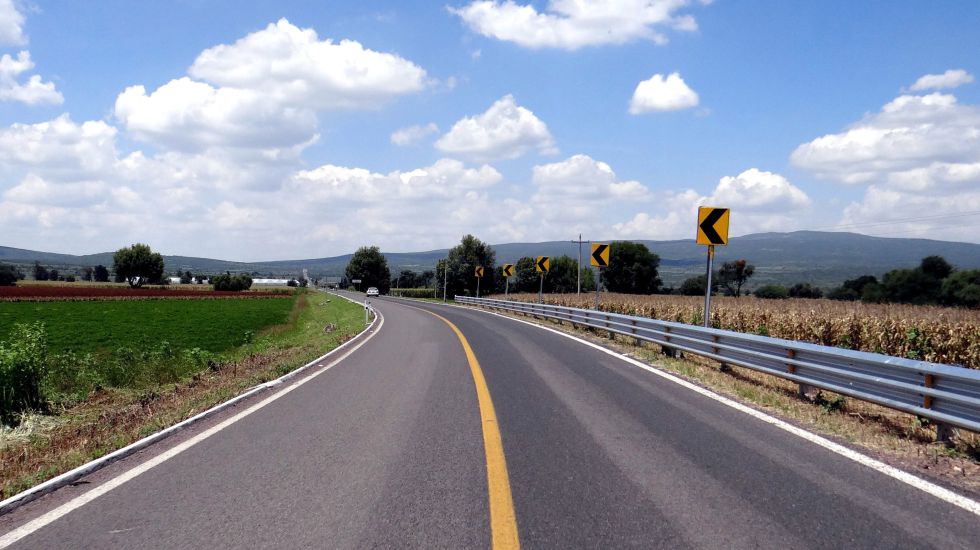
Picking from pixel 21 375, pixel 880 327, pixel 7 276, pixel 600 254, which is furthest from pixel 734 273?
pixel 7 276

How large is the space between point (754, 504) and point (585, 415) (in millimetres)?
3145

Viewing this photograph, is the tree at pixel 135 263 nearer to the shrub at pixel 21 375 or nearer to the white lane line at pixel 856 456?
the shrub at pixel 21 375

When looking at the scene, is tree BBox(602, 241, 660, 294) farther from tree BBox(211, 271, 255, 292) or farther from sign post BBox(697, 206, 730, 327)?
sign post BBox(697, 206, 730, 327)

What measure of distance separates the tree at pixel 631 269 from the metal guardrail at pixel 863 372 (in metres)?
106

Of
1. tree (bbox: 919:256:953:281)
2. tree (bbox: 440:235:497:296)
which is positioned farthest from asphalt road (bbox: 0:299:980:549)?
tree (bbox: 440:235:497:296)

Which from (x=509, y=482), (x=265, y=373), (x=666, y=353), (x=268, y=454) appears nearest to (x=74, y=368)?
(x=265, y=373)

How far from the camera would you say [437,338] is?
19.8 meters

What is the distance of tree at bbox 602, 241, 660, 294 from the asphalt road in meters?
110

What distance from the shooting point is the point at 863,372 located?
287 inches

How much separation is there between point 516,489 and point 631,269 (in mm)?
113805

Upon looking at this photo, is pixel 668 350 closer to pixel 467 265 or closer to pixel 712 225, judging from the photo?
pixel 712 225

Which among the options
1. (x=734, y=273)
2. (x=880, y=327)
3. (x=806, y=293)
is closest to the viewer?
(x=880, y=327)

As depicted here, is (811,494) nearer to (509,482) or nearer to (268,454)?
(509,482)

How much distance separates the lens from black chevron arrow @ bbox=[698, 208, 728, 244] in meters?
13.5
